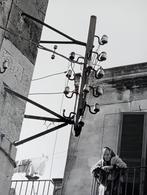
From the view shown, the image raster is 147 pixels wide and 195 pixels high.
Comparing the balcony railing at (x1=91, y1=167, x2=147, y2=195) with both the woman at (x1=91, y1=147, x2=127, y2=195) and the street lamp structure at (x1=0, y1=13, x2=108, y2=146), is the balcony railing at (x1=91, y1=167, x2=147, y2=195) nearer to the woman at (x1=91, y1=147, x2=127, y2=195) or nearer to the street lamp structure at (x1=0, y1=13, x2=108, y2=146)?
the woman at (x1=91, y1=147, x2=127, y2=195)

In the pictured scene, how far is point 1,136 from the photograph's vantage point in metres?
6.12

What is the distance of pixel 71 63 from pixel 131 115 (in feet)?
14.8

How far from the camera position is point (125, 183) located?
10.5 meters

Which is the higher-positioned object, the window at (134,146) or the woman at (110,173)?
the window at (134,146)

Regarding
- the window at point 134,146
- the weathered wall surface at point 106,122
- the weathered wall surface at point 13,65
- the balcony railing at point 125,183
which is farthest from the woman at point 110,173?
the weathered wall surface at point 13,65

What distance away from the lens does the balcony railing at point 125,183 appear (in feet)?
33.6

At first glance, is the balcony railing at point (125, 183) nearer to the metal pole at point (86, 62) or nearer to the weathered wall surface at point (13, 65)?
the metal pole at point (86, 62)

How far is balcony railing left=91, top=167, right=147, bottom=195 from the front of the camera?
10.2 meters

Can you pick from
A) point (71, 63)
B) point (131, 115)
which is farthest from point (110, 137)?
point (71, 63)

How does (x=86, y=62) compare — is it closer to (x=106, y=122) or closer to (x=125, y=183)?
(x=125, y=183)

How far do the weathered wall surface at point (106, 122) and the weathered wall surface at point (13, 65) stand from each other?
5.10m

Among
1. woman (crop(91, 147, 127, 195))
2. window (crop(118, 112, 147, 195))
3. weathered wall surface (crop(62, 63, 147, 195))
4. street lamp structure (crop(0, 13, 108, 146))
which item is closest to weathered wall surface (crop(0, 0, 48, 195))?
street lamp structure (crop(0, 13, 108, 146))

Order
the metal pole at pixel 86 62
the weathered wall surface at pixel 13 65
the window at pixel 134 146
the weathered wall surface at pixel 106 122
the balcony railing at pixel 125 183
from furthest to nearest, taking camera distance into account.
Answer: the weathered wall surface at pixel 106 122 → the window at pixel 134 146 → the balcony railing at pixel 125 183 → the metal pole at pixel 86 62 → the weathered wall surface at pixel 13 65

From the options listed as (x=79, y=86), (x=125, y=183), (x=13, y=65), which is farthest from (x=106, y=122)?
(x=13, y=65)
